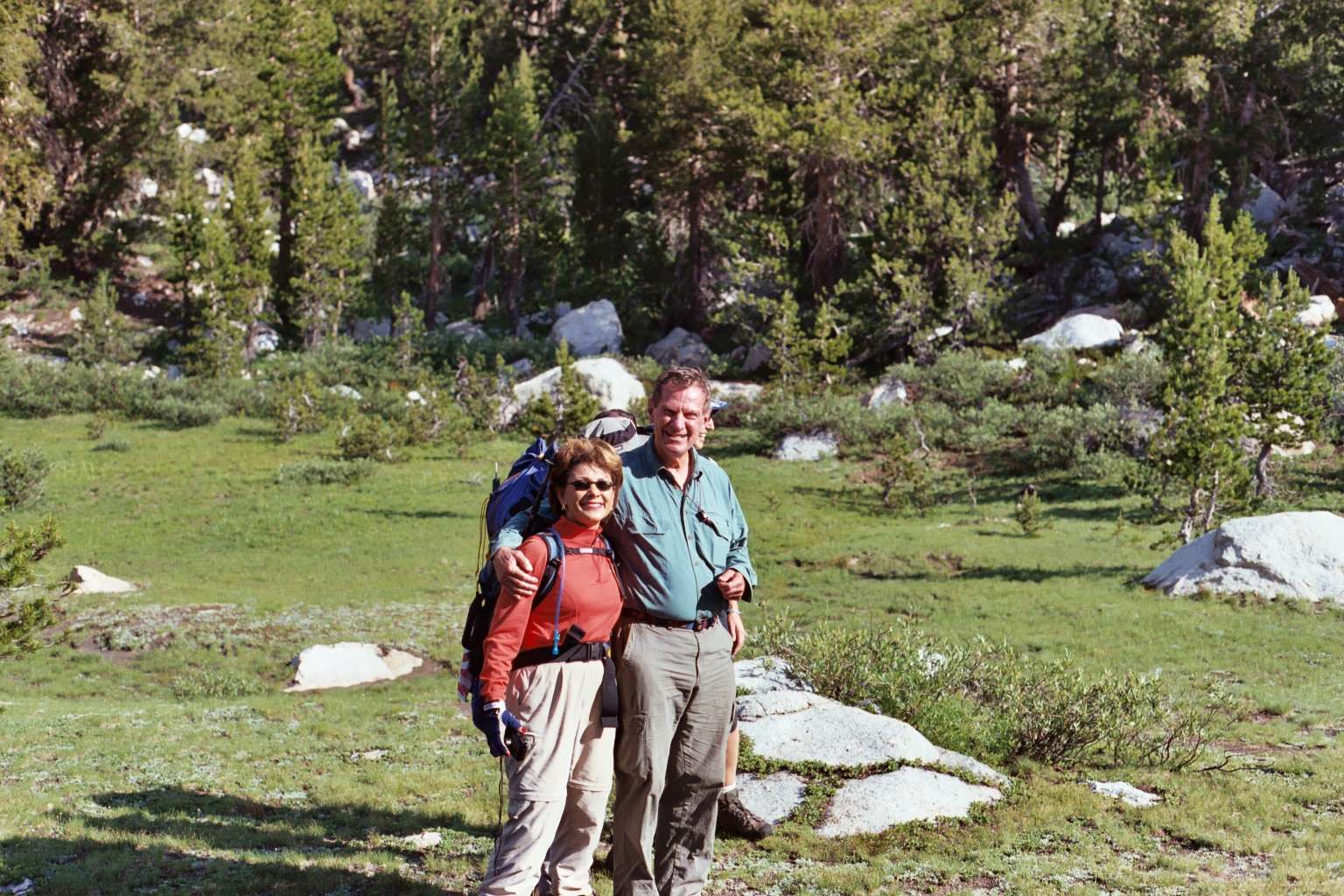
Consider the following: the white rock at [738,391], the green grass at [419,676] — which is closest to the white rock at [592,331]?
the white rock at [738,391]

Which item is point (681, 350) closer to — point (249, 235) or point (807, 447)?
point (807, 447)

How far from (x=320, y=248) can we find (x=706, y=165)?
588 inches

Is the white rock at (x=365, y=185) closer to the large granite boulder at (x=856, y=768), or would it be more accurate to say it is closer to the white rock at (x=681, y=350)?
the white rock at (x=681, y=350)

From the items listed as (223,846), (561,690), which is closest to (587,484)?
(561,690)

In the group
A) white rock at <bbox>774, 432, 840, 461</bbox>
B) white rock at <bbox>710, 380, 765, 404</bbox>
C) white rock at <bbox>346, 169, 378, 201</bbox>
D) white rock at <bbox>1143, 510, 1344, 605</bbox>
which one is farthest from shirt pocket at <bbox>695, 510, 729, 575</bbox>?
white rock at <bbox>346, 169, 378, 201</bbox>

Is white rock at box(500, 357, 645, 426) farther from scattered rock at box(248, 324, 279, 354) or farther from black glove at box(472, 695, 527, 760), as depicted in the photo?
black glove at box(472, 695, 527, 760)

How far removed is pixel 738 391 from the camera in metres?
39.6

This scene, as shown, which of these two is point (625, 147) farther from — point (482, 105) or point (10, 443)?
point (10, 443)

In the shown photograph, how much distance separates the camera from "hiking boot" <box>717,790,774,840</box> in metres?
8.01

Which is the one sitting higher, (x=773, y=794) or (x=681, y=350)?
(x=681, y=350)

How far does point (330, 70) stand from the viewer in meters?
53.2

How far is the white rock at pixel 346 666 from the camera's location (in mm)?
15781

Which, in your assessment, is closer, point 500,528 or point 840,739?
point 500,528

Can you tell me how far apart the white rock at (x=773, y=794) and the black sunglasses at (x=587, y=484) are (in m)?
3.56
